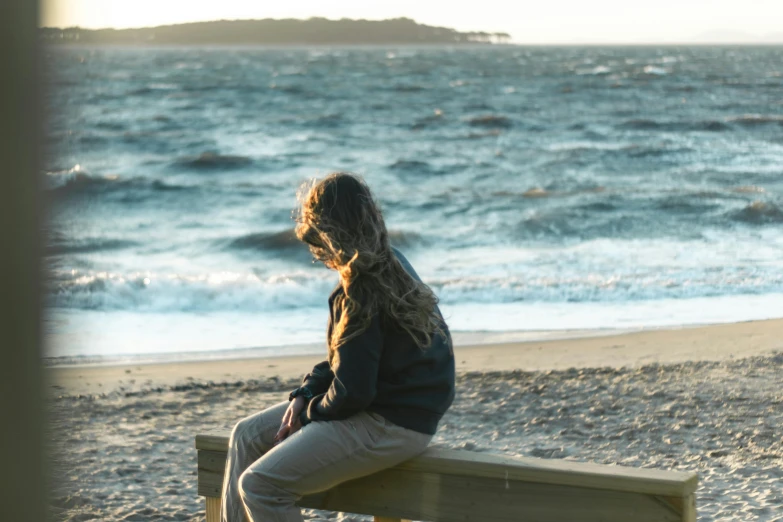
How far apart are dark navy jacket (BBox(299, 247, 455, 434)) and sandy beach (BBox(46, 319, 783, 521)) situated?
61.3 inches

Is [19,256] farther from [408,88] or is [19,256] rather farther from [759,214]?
[408,88]

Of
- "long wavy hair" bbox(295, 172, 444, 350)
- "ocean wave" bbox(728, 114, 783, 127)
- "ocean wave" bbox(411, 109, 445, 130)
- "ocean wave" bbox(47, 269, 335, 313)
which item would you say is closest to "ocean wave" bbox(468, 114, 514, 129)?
"ocean wave" bbox(411, 109, 445, 130)

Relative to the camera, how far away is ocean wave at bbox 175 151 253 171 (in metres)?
24.6

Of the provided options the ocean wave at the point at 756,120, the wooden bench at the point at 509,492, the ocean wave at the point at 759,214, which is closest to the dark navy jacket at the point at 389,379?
the wooden bench at the point at 509,492

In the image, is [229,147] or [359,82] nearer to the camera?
[229,147]

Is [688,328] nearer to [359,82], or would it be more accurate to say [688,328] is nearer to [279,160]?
[279,160]

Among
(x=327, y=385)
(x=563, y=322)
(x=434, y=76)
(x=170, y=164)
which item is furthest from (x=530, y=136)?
(x=327, y=385)

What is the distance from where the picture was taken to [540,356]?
289 inches

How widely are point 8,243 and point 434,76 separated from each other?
48.1 meters

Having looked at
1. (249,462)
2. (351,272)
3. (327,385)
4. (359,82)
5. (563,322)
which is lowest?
(563,322)

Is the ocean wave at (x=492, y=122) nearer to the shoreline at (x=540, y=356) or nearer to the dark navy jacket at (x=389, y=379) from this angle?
the shoreline at (x=540, y=356)

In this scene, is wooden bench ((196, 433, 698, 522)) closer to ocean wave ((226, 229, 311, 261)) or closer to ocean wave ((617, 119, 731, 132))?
ocean wave ((226, 229, 311, 261))

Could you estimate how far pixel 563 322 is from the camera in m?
9.09

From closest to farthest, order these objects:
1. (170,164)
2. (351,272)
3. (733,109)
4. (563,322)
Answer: (351,272) → (563,322) → (170,164) → (733,109)
